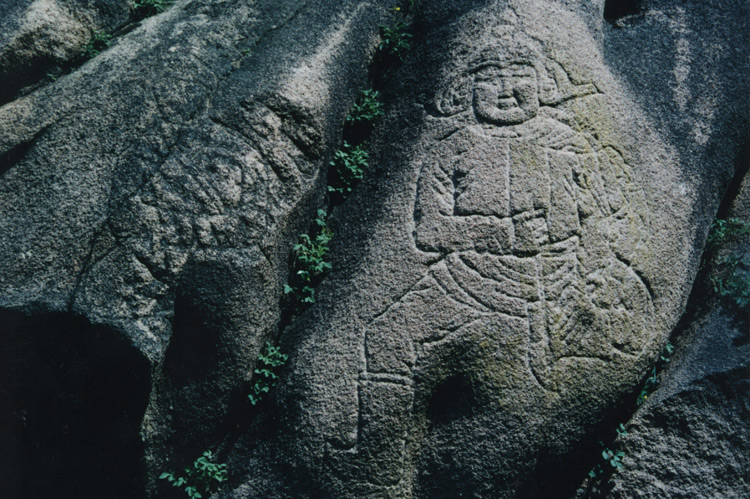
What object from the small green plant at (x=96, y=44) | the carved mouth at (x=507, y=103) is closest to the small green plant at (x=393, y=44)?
the carved mouth at (x=507, y=103)

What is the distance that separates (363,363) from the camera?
12.8 ft

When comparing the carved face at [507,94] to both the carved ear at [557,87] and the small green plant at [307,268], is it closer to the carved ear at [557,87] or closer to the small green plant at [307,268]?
the carved ear at [557,87]

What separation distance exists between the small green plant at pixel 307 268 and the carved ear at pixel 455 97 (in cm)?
131

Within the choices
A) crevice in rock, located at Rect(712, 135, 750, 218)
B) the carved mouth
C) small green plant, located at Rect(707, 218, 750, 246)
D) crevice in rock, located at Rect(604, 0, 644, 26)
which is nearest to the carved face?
the carved mouth

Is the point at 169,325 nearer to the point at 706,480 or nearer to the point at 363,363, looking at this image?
the point at 363,363

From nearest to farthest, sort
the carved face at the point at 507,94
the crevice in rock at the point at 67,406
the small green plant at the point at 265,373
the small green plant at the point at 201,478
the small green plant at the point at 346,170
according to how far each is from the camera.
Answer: the crevice in rock at the point at 67,406 → the small green plant at the point at 201,478 → the small green plant at the point at 265,373 → the carved face at the point at 507,94 → the small green plant at the point at 346,170

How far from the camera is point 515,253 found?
3.96m

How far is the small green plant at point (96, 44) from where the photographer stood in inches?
195

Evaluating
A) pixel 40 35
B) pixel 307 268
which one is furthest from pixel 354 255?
pixel 40 35

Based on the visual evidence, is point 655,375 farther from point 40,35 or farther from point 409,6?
point 40,35

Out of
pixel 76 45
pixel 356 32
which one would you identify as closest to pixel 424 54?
pixel 356 32

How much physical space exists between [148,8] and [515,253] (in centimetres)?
380

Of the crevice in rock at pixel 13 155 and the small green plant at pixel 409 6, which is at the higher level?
the small green plant at pixel 409 6

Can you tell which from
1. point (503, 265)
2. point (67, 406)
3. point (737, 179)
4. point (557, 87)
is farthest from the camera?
point (737, 179)
